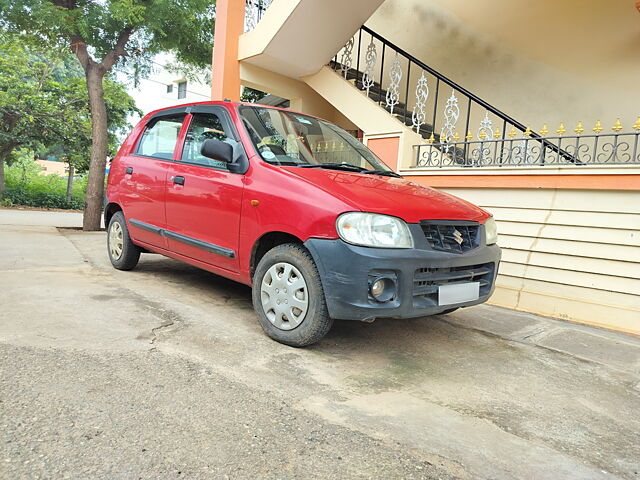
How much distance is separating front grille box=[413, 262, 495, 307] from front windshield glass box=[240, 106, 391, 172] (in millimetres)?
1169

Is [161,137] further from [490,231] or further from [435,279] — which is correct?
[490,231]

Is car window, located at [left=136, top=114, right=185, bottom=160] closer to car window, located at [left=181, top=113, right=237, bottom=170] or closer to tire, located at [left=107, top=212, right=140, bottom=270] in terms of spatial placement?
car window, located at [left=181, top=113, right=237, bottom=170]

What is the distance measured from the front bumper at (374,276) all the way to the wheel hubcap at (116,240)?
113 inches

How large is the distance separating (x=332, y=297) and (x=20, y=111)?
1987 cm

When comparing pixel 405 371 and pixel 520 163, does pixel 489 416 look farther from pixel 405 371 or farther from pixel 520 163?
pixel 520 163

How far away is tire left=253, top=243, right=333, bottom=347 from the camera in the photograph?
109 inches

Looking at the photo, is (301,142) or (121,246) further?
(121,246)

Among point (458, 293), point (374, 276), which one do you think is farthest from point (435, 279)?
point (374, 276)

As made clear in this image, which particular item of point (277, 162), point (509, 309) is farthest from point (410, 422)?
point (509, 309)

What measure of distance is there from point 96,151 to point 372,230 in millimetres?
9248

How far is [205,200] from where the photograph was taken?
3559 millimetres

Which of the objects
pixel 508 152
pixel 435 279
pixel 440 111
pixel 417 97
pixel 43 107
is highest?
pixel 43 107

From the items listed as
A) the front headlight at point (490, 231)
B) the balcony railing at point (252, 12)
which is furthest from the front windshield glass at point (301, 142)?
the balcony railing at point (252, 12)

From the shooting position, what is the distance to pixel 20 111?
1767 centimetres
